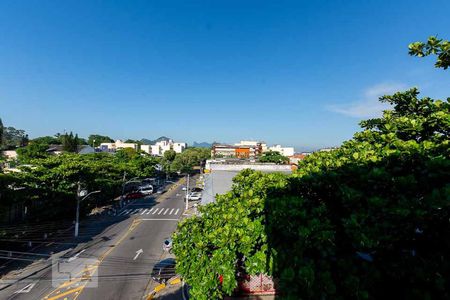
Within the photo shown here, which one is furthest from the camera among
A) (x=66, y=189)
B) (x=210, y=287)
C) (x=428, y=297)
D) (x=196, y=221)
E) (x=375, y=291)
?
(x=66, y=189)

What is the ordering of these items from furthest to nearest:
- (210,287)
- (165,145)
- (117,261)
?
(165,145) < (117,261) < (210,287)

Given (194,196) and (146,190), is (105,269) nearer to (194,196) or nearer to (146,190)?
(194,196)

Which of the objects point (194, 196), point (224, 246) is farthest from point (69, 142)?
point (224, 246)

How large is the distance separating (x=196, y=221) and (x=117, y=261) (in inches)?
656

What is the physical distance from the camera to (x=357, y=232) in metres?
4.67

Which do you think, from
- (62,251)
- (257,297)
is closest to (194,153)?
(62,251)

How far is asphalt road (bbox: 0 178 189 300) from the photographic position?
16875 millimetres

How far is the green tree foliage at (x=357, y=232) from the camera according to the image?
4578mm

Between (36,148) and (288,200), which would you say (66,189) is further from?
(36,148)

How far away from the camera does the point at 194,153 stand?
82.4 metres

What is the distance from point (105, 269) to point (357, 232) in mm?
21595

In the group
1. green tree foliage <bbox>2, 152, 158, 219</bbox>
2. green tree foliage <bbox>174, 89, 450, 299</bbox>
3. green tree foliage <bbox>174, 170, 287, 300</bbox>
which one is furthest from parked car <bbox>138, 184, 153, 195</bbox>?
green tree foliage <bbox>174, 89, 450, 299</bbox>

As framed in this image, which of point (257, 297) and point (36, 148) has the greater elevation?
point (36, 148)

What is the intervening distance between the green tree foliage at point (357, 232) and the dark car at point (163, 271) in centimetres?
1226
